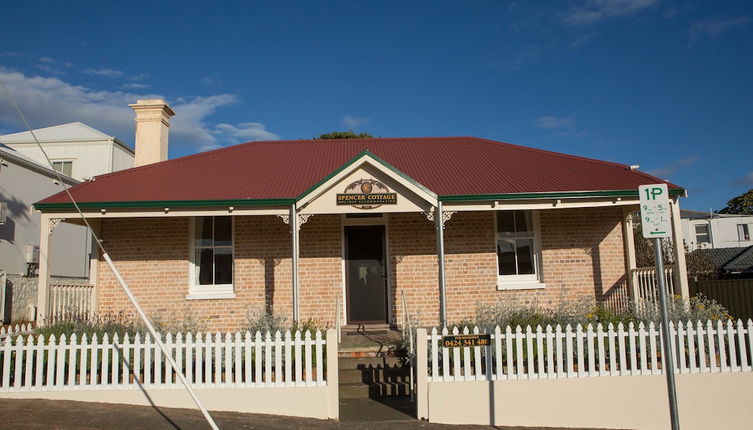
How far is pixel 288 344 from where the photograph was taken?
730 cm

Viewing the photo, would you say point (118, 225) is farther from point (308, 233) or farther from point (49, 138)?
point (49, 138)

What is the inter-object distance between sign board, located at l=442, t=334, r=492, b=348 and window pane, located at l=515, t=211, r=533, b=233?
522 cm

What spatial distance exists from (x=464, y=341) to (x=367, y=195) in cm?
364

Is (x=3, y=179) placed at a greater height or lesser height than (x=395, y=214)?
greater

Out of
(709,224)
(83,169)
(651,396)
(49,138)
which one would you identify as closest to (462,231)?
(651,396)

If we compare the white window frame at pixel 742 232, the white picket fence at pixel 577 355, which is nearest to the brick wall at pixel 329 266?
the white picket fence at pixel 577 355

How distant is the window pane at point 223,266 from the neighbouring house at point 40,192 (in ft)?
8.80

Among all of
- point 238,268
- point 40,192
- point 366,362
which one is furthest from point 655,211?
point 40,192

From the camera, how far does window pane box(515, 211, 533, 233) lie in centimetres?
1199

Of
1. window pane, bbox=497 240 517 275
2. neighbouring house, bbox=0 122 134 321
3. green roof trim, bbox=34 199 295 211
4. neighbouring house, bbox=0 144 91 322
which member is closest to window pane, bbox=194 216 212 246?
green roof trim, bbox=34 199 295 211

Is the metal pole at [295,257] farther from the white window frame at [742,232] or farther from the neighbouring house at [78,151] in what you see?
the white window frame at [742,232]

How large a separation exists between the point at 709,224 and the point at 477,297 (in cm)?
3909

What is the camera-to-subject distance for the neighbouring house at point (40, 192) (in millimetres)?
17000

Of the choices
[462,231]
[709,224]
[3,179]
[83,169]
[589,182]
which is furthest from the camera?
[709,224]
